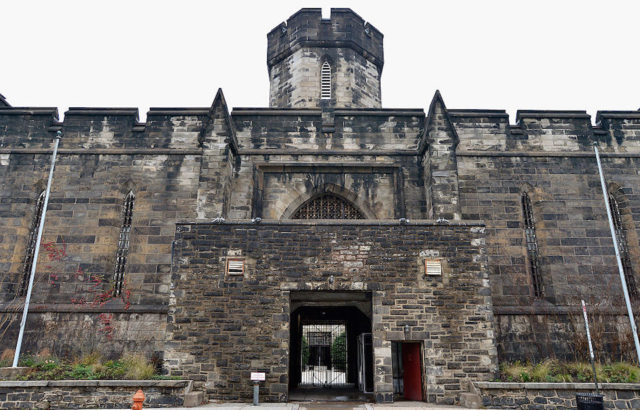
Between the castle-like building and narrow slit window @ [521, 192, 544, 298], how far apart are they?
41 millimetres

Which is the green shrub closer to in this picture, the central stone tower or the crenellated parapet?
the crenellated parapet

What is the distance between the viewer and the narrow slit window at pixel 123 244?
523 inches

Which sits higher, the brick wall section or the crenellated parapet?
the crenellated parapet

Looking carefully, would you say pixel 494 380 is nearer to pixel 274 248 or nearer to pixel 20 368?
pixel 274 248

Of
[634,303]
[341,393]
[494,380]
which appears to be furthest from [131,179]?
[634,303]

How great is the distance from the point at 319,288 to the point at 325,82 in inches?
452

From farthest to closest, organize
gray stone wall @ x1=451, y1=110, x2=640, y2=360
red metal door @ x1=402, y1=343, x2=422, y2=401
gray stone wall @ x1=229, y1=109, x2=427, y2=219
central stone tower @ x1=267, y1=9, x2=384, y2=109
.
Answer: central stone tower @ x1=267, y1=9, x2=384, y2=109, gray stone wall @ x1=229, y1=109, x2=427, y2=219, gray stone wall @ x1=451, y1=110, x2=640, y2=360, red metal door @ x1=402, y1=343, x2=422, y2=401

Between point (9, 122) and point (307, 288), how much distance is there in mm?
12707

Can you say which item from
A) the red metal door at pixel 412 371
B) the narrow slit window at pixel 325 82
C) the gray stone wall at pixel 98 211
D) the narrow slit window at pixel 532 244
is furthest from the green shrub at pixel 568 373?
the narrow slit window at pixel 325 82

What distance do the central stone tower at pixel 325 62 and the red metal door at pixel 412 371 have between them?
11.1 m

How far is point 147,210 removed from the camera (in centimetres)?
1392

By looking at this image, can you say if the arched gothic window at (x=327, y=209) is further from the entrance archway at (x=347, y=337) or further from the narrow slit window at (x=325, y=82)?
the narrow slit window at (x=325, y=82)

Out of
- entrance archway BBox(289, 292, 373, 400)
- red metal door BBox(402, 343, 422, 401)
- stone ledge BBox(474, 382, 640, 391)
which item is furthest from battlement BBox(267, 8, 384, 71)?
stone ledge BBox(474, 382, 640, 391)

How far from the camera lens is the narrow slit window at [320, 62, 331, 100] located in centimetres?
1878
